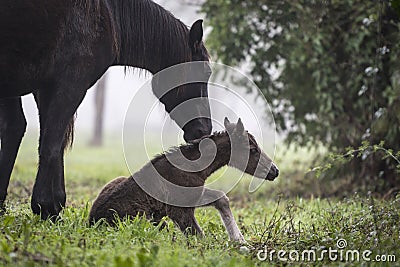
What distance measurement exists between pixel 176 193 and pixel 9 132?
165 centimetres

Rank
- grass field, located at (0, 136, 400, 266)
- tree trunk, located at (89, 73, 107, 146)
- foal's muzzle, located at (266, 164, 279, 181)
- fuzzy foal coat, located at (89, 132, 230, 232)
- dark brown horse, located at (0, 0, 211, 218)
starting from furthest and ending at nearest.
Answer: tree trunk, located at (89, 73, 107, 146) < foal's muzzle, located at (266, 164, 279, 181) < fuzzy foal coat, located at (89, 132, 230, 232) < dark brown horse, located at (0, 0, 211, 218) < grass field, located at (0, 136, 400, 266)

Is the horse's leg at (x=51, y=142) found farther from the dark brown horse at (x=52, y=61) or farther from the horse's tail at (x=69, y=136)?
the horse's tail at (x=69, y=136)

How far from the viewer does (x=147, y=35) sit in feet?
17.4

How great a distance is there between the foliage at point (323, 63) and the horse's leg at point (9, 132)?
4.30 metres

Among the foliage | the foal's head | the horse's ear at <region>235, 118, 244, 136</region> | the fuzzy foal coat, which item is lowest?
the fuzzy foal coat

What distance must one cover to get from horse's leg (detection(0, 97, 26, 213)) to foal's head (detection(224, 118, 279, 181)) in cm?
195

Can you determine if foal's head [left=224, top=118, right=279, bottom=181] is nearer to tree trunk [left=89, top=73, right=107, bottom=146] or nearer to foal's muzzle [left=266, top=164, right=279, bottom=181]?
foal's muzzle [left=266, top=164, right=279, bottom=181]

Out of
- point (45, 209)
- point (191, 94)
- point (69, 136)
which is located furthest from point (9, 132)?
point (191, 94)

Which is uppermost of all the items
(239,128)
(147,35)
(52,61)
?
(147,35)

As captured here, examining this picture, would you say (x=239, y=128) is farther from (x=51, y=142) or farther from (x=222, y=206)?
(x=51, y=142)

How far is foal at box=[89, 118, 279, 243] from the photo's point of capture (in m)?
4.79

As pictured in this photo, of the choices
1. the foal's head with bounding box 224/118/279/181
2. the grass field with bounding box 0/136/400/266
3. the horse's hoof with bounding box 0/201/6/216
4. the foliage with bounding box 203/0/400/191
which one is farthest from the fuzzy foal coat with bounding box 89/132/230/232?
Result: the foliage with bounding box 203/0/400/191

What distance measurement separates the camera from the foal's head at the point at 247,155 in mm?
5402

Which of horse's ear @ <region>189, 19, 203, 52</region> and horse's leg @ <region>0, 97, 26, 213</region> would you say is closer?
horse's leg @ <region>0, 97, 26, 213</region>
